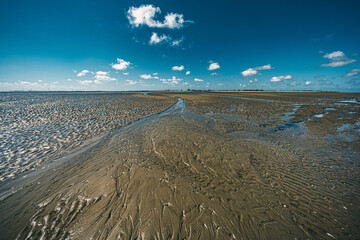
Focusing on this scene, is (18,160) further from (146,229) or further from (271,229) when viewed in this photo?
(271,229)

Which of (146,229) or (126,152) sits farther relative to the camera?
(126,152)

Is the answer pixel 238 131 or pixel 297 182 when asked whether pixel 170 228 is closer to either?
pixel 297 182

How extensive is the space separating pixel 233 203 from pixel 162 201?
2703 mm

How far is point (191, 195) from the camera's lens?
495 centimetres

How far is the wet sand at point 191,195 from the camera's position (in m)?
3.74

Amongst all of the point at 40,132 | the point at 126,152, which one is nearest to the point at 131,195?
the point at 126,152

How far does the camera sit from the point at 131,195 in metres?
4.98

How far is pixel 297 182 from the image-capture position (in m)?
5.65

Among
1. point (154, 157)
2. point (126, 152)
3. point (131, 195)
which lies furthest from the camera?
point (126, 152)

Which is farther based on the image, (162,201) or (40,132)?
(40,132)

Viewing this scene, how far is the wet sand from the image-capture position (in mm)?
3740

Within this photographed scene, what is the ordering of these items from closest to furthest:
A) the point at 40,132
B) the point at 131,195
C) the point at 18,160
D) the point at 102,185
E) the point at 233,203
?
1. the point at 233,203
2. the point at 131,195
3. the point at 102,185
4. the point at 18,160
5. the point at 40,132

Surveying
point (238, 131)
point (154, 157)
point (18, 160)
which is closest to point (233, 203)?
point (154, 157)

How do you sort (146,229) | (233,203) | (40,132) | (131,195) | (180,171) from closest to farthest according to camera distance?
(146,229) < (233,203) < (131,195) < (180,171) < (40,132)
